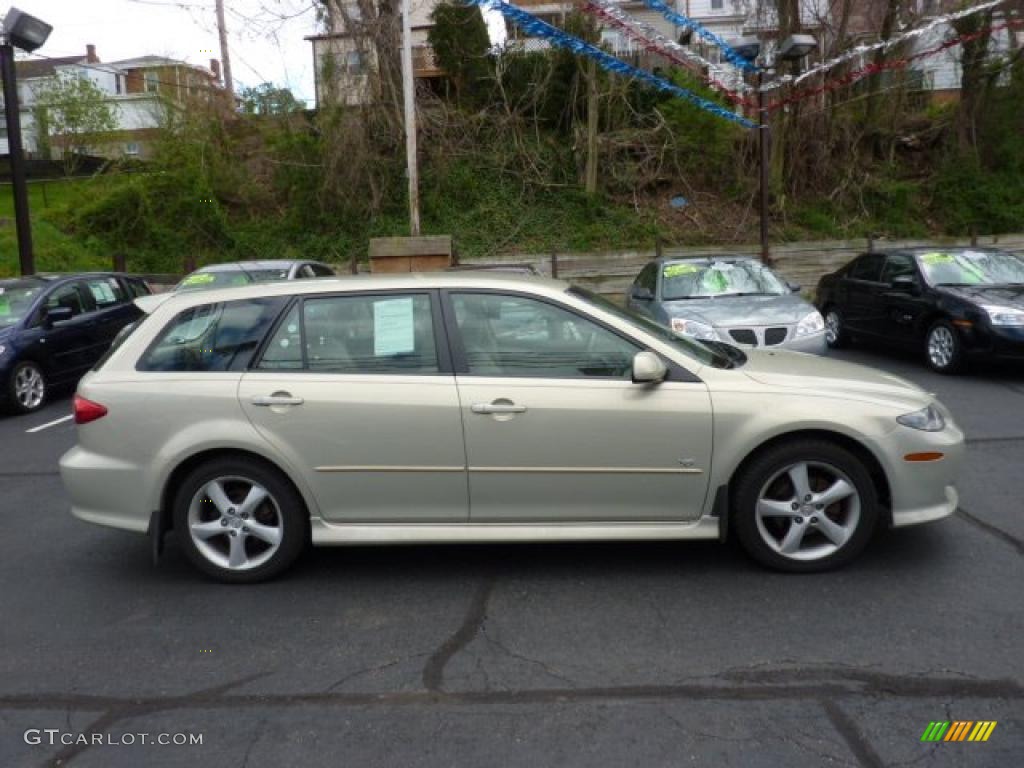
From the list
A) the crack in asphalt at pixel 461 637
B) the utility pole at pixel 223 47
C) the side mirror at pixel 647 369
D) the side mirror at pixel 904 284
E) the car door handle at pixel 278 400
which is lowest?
the crack in asphalt at pixel 461 637

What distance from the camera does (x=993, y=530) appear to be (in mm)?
5160

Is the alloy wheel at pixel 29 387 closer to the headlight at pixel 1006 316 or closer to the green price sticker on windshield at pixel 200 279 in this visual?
the green price sticker on windshield at pixel 200 279

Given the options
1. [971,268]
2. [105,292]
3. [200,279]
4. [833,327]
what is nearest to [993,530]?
[971,268]

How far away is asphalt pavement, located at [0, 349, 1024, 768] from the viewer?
320 centimetres

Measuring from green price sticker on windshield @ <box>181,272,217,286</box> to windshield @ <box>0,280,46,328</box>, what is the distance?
1685 millimetres

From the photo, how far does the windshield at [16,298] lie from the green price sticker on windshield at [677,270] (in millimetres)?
7242

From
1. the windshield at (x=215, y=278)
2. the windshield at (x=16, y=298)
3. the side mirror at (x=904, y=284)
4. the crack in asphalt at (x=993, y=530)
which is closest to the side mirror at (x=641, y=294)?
the side mirror at (x=904, y=284)

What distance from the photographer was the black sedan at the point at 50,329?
32.1 ft

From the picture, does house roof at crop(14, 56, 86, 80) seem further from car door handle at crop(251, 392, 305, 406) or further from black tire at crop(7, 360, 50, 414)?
car door handle at crop(251, 392, 305, 406)

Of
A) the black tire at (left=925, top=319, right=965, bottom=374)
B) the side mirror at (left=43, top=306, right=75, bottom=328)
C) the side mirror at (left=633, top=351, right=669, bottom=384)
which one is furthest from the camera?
the side mirror at (left=43, top=306, right=75, bottom=328)

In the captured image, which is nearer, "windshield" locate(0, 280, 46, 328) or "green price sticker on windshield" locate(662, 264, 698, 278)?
"windshield" locate(0, 280, 46, 328)

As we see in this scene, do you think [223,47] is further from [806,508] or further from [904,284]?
[806,508]

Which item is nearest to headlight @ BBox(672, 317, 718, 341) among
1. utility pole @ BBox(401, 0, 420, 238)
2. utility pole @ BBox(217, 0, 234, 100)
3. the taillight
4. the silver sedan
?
the silver sedan

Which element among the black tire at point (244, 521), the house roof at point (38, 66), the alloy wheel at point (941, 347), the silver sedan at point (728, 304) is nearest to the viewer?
the black tire at point (244, 521)
